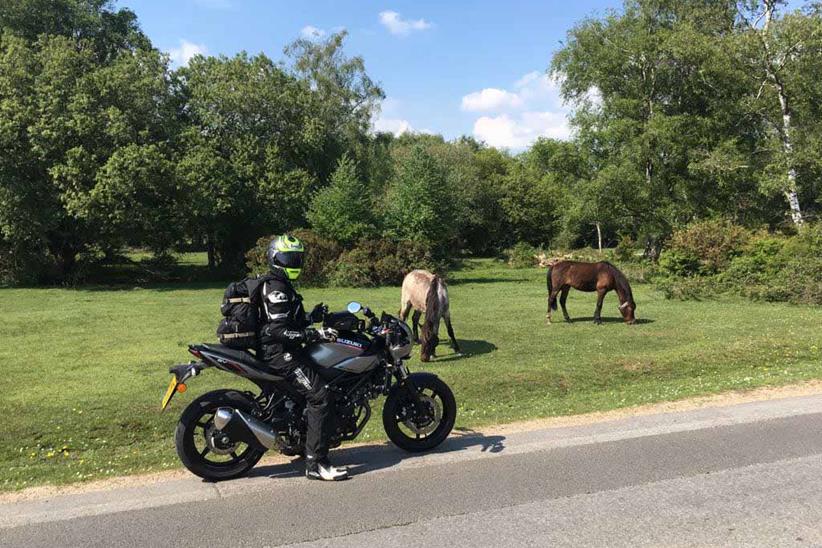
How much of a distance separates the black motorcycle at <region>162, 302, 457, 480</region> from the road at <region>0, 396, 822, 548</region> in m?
0.23

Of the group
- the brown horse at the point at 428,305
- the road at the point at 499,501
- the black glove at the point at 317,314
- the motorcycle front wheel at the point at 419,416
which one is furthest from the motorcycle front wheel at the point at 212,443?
the brown horse at the point at 428,305

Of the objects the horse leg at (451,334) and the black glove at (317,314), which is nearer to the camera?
the black glove at (317,314)

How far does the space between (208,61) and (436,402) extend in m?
34.7

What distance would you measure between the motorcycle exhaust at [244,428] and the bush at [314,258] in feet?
Answer: 74.9

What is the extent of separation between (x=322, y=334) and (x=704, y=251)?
23102 millimetres

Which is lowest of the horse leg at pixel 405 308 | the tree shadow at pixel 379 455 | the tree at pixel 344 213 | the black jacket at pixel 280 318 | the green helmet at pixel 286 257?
the tree shadow at pixel 379 455

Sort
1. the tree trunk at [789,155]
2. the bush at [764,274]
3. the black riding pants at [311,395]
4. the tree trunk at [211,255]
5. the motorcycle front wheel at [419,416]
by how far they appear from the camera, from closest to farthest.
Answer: the black riding pants at [311,395] → the motorcycle front wheel at [419,416] → the bush at [764,274] → the tree trunk at [789,155] → the tree trunk at [211,255]

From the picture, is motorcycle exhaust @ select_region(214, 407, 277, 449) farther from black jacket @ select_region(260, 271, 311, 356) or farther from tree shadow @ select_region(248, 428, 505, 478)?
black jacket @ select_region(260, 271, 311, 356)

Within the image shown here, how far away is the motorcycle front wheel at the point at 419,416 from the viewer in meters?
5.65

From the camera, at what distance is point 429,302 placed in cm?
1174

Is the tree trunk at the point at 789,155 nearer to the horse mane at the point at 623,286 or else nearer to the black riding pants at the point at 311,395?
the horse mane at the point at 623,286

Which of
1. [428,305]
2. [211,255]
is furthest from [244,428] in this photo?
[211,255]

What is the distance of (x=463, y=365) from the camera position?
11180mm

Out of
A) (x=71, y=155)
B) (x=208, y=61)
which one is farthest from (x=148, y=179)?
(x=208, y=61)
